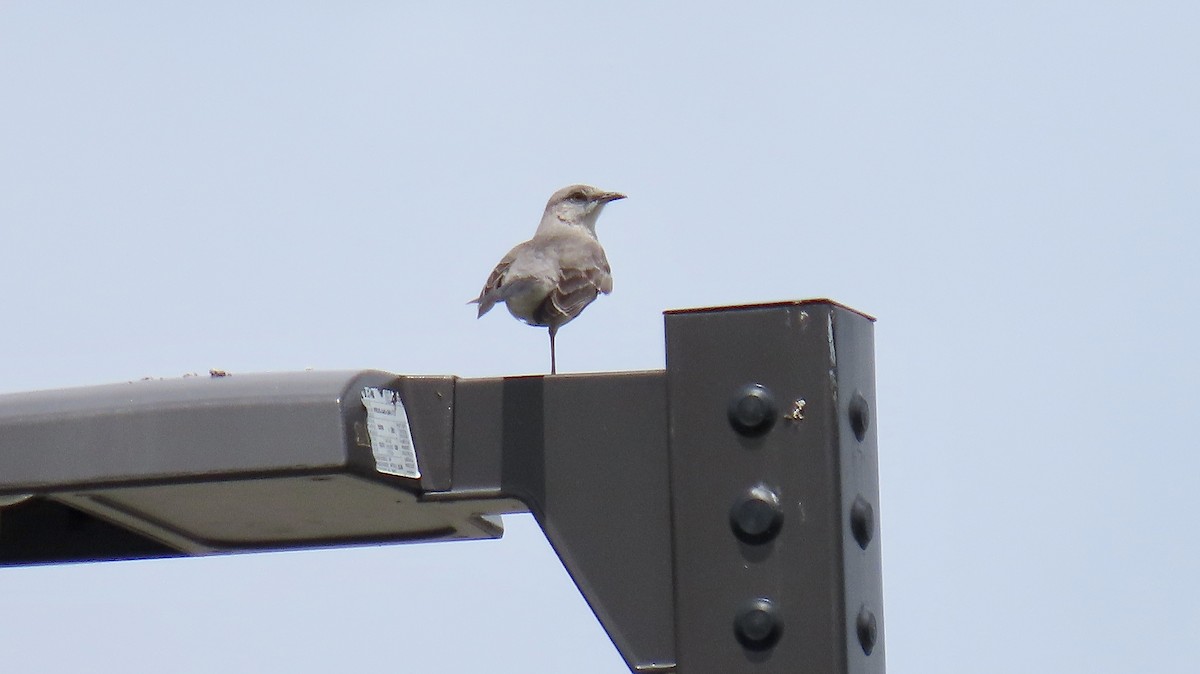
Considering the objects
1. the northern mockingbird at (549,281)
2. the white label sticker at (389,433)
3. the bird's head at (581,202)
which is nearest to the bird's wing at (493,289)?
the northern mockingbird at (549,281)

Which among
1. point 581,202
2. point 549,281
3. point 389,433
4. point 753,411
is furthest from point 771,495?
point 581,202

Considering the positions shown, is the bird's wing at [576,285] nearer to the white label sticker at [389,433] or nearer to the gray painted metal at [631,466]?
the gray painted metal at [631,466]

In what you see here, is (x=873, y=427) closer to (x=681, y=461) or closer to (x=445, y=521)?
(x=681, y=461)

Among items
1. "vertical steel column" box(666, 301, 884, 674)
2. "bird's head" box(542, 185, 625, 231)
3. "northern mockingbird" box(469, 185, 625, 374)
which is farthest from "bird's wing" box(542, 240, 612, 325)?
"vertical steel column" box(666, 301, 884, 674)

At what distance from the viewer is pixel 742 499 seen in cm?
227

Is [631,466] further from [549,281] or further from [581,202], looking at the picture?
[581,202]

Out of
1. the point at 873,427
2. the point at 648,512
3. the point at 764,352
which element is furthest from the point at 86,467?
the point at 873,427

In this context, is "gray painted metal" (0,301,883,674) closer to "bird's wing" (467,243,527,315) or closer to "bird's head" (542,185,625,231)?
"bird's wing" (467,243,527,315)

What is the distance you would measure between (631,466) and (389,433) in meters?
0.40

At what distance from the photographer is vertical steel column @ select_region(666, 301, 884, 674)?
2.21 metres

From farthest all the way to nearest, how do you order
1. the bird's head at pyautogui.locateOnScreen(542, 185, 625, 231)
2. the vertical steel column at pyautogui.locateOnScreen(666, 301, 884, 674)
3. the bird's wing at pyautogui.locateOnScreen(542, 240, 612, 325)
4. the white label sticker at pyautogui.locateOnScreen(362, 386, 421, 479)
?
the bird's head at pyautogui.locateOnScreen(542, 185, 625, 231) < the bird's wing at pyautogui.locateOnScreen(542, 240, 612, 325) < the white label sticker at pyautogui.locateOnScreen(362, 386, 421, 479) < the vertical steel column at pyautogui.locateOnScreen(666, 301, 884, 674)

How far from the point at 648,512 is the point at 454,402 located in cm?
40

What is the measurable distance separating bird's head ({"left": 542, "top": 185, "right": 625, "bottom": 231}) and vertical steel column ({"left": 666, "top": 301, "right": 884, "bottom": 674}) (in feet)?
21.5

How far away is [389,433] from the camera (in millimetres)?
2547
